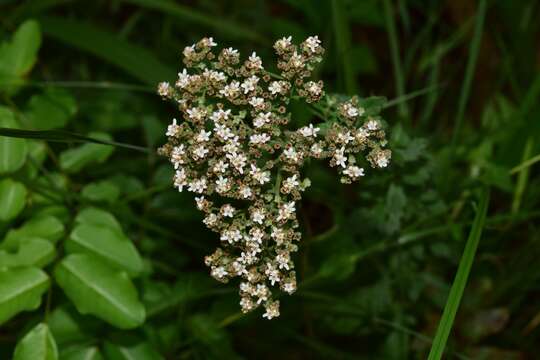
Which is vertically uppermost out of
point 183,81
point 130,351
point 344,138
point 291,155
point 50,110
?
point 50,110

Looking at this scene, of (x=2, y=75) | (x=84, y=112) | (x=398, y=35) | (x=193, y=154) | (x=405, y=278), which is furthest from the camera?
(x=398, y=35)

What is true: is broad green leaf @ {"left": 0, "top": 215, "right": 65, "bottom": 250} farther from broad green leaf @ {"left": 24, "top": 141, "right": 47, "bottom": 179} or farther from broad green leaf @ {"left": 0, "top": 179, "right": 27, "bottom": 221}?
broad green leaf @ {"left": 24, "top": 141, "right": 47, "bottom": 179}

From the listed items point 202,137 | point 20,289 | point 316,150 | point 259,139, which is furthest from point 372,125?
point 20,289

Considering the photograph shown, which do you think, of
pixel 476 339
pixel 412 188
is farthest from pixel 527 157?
pixel 476 339

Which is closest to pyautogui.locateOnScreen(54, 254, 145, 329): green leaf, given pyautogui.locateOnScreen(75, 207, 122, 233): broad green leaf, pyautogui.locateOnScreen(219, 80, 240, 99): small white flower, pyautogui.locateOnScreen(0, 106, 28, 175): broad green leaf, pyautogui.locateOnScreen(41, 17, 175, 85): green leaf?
pyautogui.locateOnScreen(75, 207, 122, 233): broad green leaf

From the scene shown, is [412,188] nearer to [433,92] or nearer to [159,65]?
[433,92]

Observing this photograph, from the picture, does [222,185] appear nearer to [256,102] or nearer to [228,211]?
[228,211]

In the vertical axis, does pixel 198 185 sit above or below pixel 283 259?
above

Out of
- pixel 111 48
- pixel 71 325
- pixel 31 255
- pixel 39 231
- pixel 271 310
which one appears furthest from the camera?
pixel 111 48
